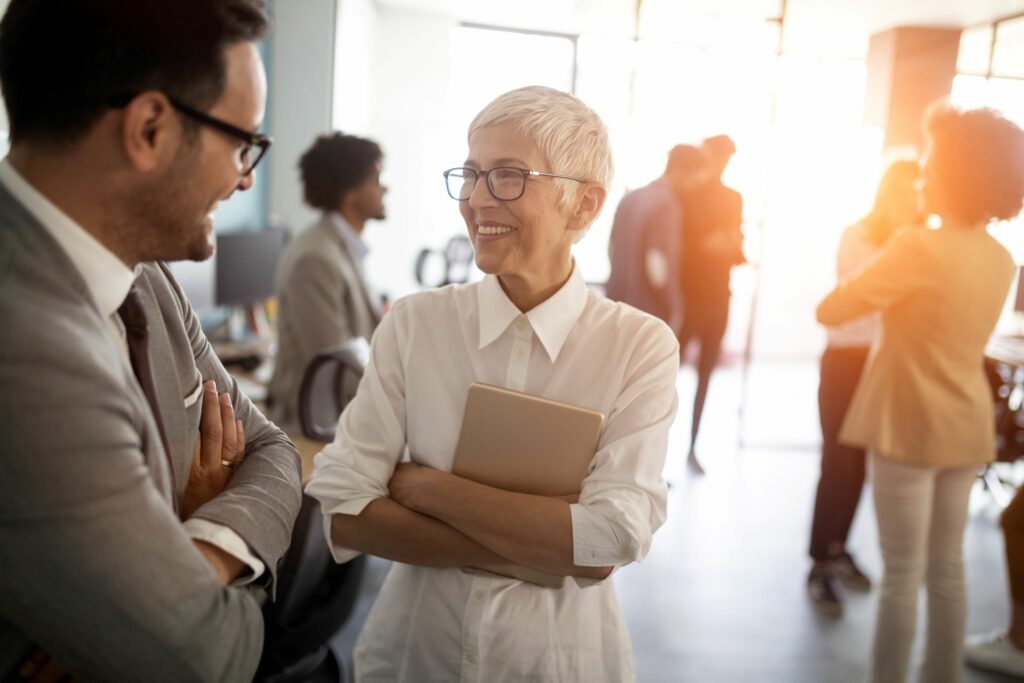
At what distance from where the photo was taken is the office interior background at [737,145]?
10.1 feet

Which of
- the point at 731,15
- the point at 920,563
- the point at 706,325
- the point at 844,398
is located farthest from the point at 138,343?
the point at 731,15

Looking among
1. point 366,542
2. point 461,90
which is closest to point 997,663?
point 366,542

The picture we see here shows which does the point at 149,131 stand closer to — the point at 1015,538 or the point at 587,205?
the point at 587,205

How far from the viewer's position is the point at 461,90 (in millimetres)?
7078

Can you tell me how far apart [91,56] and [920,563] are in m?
2.28

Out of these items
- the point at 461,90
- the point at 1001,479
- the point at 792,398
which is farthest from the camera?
the point at 461,90

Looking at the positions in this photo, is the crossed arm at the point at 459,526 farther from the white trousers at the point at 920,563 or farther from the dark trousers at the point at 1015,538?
the dark trousers at the point at 1015,538

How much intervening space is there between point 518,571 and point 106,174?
2.90 ft

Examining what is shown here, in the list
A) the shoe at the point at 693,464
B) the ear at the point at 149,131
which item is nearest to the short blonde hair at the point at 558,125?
the ear at the point at 149,131

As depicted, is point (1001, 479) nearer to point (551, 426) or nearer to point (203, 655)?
point (551, 426)

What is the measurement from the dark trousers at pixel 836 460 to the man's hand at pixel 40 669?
2.94 meters

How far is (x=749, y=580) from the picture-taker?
3.45 m

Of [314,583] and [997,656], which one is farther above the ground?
[314,583]

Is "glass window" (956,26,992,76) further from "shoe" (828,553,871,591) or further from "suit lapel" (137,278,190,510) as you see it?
"suit lapel" (137,278,190,510)
